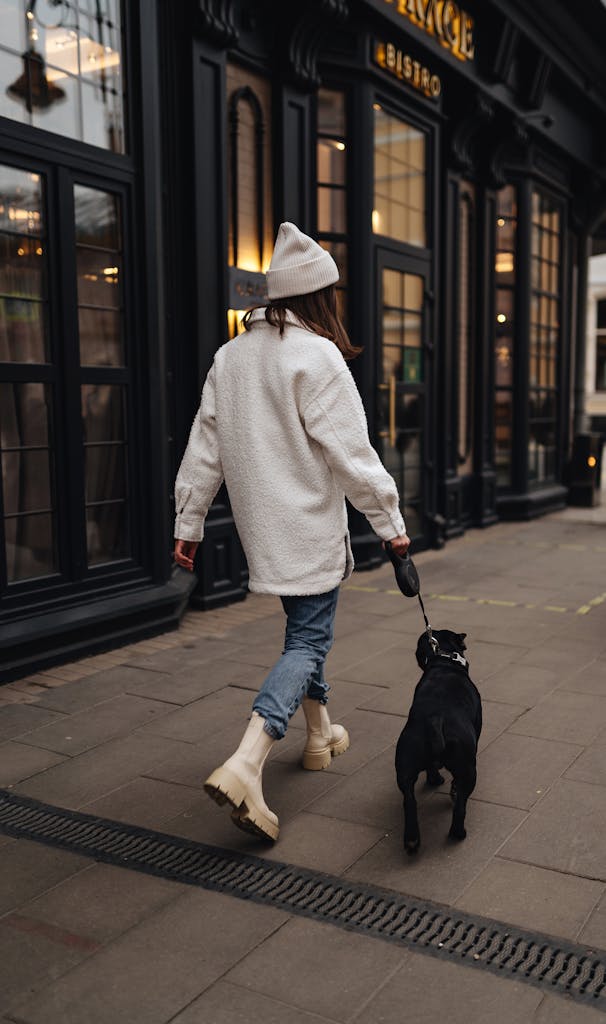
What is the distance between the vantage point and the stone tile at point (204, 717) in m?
4.33

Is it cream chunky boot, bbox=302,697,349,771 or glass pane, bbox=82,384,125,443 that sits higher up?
glass pane, bbox=82,384,125,443

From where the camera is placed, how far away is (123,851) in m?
3.21

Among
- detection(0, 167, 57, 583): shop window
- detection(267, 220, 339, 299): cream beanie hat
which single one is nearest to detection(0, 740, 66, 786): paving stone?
detection(0, 167, 57, 583): shop window

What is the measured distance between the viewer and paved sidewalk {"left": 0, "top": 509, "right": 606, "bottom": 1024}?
94.7 inches

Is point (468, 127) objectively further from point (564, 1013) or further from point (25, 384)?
point (564, 1013)

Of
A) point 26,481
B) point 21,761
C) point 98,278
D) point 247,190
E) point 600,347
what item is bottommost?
point 21,761

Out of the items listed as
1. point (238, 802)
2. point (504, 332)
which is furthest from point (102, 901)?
point (504, 332)

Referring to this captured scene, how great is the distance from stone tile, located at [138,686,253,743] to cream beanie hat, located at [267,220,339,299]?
204 centimetres

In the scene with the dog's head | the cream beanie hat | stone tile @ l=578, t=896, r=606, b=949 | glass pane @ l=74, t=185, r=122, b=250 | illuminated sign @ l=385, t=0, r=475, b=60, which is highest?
illuminated sign @ l=385, t=0, r=475, b=60

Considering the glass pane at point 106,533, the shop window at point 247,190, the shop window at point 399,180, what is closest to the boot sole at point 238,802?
the glass pane at point 106,533

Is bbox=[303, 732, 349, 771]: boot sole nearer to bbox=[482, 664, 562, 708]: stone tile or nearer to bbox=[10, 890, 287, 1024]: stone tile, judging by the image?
bbox=[10, 890, 287, 1024]: stone tile

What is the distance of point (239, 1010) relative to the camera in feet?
7.65

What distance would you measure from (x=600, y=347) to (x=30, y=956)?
3209 centimetres

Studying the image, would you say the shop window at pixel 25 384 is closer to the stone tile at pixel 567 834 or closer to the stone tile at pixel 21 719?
the stone tile at pixel 21 719
